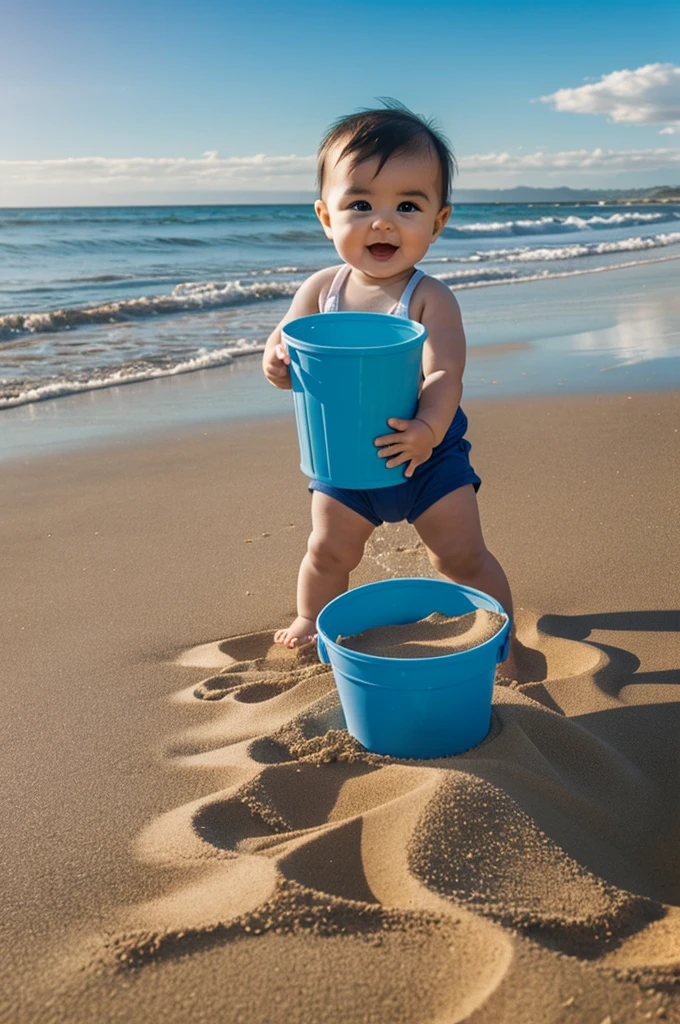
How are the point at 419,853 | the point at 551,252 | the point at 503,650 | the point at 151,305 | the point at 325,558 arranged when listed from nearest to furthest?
1. the point at 419,853
2. the point at 503,650
3. the point at 325,558
4. the point at 151,305
5. the point at 551,252

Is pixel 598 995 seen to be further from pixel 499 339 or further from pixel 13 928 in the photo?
pixel 499 339

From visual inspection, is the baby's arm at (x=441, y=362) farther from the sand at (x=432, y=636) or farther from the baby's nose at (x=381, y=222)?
the sand at (x=432, y=636)

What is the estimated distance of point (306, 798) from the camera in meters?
1.93

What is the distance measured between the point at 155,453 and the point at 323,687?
2.71 metres

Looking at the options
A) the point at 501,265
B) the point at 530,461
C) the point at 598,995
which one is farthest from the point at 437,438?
the point at 501,265

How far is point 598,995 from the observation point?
131 cm

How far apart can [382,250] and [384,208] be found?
0.42ft

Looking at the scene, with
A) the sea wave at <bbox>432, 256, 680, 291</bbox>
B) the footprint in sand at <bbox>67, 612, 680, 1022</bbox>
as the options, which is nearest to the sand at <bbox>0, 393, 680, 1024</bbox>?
the footprint in sand at <bbox>67, 612, 680, 1022</bbox>

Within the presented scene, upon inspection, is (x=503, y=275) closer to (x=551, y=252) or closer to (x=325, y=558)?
(x=551, y=252)

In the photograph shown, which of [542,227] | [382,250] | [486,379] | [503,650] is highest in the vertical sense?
[542,227]

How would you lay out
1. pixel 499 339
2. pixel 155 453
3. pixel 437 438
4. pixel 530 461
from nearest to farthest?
1. pixel 437 438
2. pixel 530 461
3. pixel 155 453
4. pixel 499 339

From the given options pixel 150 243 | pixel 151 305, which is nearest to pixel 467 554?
pixel 151 305

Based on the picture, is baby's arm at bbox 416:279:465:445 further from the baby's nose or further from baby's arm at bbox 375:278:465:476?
the baby's nose

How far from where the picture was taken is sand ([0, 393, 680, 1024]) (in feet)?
4.52
